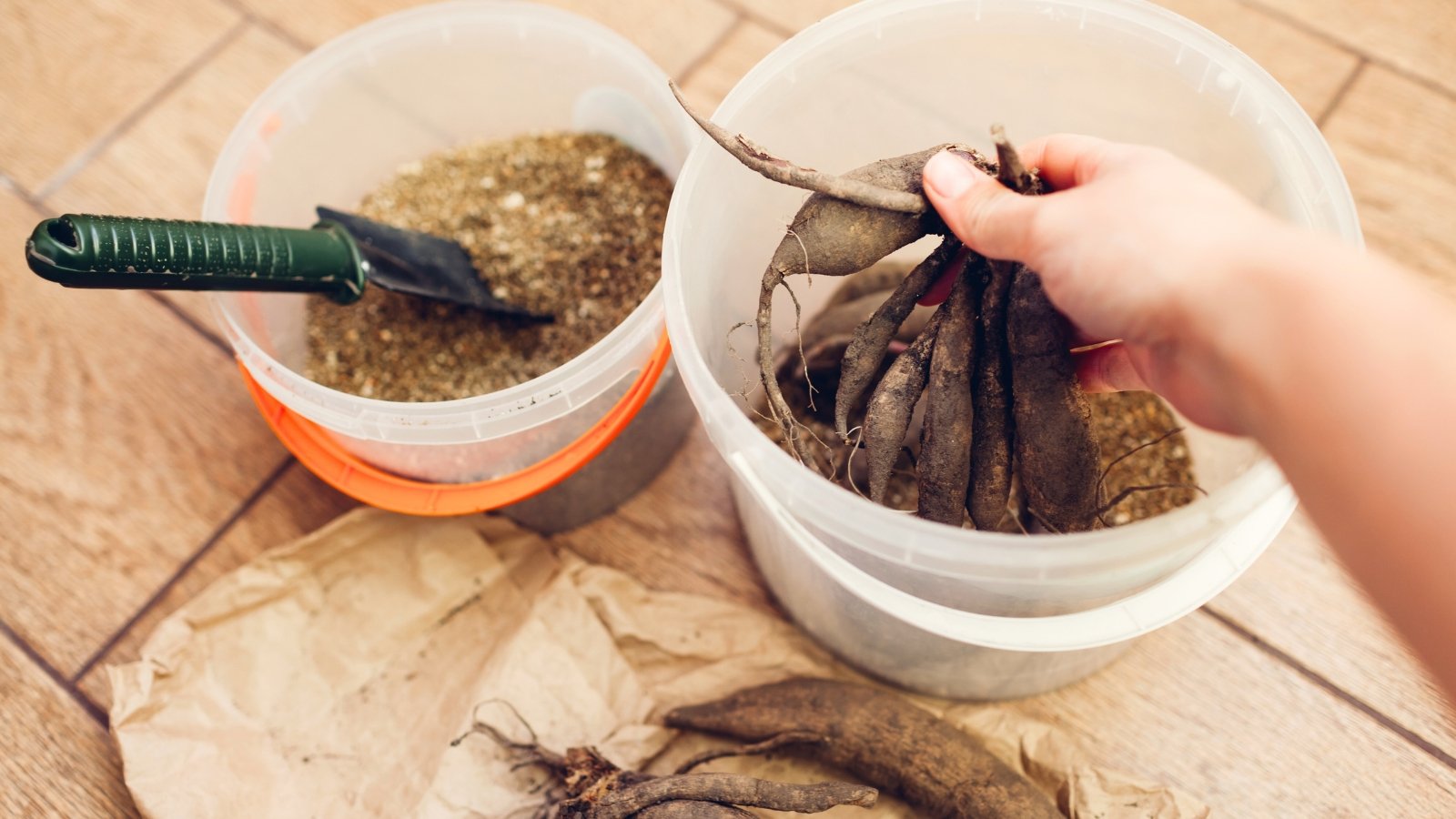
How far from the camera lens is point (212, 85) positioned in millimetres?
1186

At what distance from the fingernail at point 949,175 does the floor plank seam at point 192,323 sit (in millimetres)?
781

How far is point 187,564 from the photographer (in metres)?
0.97

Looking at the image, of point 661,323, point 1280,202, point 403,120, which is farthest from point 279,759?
point 1280,202

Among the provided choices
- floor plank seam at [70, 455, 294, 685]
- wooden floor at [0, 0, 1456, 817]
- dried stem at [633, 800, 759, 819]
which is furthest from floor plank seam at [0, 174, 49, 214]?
dried stem at [633, 800, 759, 819]

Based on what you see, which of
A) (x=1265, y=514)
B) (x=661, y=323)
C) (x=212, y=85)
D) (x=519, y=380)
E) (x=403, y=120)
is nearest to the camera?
(x=1265, y=514)

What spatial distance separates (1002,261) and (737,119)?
0.78 feet

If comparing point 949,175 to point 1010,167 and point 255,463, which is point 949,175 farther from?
point 255,463

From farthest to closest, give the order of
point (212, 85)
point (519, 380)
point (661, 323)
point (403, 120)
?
point (212, 85)
point (403, 120)
point (519, 380)
point (661, 323)

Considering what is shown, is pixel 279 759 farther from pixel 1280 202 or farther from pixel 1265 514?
pixel 1280 202

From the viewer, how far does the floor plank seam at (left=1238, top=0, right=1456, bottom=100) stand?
1111 mm

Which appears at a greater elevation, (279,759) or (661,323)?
(661,323)

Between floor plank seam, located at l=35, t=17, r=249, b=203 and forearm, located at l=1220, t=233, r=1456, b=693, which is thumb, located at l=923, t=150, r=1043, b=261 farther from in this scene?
floor plank seam, located at l=35, t=17, r=249, b=203

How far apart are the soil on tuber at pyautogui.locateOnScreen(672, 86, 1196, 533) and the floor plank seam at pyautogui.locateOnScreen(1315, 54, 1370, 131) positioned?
61 centimetres

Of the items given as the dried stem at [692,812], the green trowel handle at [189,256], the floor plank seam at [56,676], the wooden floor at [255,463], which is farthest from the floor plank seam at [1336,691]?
the floor plank seam at [56,676]
